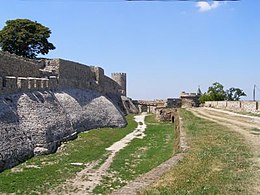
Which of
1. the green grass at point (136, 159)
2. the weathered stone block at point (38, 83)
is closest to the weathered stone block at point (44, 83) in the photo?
the weathered stone block at point (38, 83)

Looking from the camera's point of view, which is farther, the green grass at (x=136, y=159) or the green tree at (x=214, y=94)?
the green tree at (x=214, y=94)

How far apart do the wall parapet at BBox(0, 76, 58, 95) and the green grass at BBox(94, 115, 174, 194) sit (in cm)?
545

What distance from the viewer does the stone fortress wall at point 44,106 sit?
49.2ft

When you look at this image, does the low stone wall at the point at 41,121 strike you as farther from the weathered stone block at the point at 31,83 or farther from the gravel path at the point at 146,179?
the gravel path at the point at 146,179

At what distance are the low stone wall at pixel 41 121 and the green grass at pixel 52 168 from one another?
499mm

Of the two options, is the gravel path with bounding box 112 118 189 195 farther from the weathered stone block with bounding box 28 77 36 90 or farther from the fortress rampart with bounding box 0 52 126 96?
the weathered stone block with bounding box 28 77 36 90

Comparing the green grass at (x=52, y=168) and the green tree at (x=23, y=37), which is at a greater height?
the green tree at (x=23, y=37)

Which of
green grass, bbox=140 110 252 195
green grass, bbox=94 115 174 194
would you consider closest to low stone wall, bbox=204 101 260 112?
green grass, bbox=94 115 174 194

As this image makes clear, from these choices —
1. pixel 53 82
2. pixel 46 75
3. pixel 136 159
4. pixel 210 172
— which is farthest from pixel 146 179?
pixel 46 75

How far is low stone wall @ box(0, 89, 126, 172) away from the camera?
14.3 meters

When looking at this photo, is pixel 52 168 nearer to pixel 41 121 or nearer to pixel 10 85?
pixel 41 121

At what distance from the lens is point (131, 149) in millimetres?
17750

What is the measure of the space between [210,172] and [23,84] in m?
12.6

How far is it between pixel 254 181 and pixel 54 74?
19567mm
